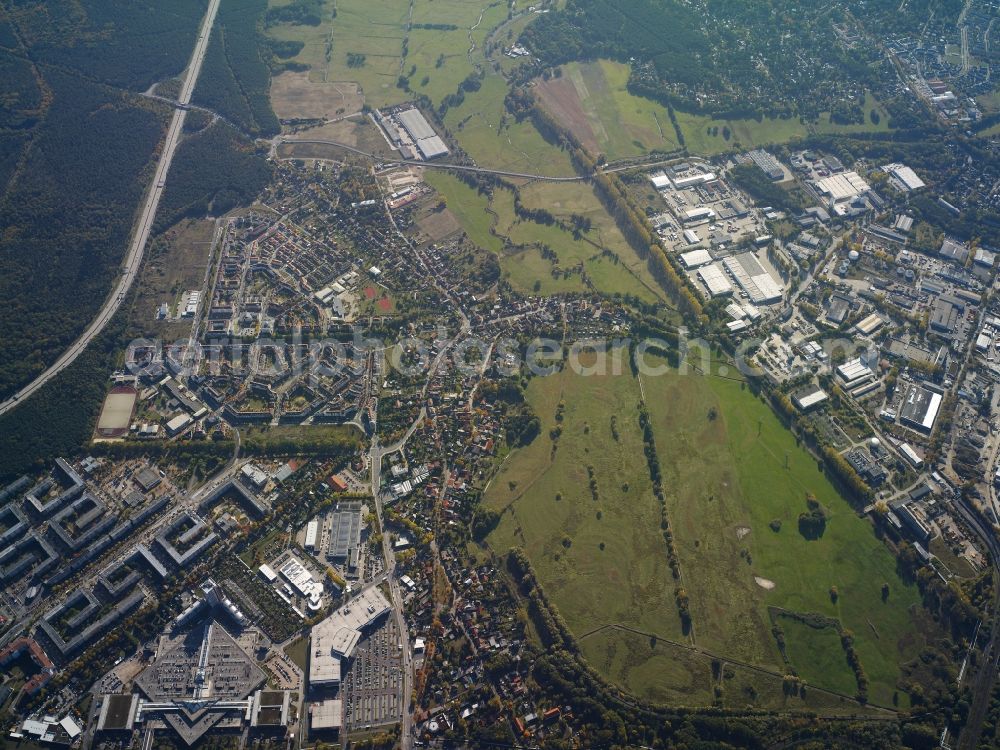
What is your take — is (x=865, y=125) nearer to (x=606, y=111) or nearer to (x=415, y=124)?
(x=606, y=111)

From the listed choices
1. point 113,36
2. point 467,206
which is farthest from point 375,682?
point 113,36

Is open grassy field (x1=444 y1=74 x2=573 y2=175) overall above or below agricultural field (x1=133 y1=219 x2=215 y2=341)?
above

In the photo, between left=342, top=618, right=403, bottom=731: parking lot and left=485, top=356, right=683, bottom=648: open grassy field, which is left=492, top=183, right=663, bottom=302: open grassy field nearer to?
left=485, top=356, right=683, bottom=648: open grassy field

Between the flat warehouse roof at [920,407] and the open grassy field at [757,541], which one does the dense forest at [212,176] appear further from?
the flat warehouse roof at [920,407]

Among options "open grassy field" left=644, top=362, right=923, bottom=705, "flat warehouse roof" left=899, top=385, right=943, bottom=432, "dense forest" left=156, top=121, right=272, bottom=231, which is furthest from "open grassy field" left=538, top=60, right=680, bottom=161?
"flat warehouse roof" left=899, top=385, right=943, bottom=432

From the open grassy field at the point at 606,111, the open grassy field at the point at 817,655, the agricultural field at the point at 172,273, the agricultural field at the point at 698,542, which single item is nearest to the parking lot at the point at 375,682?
the agricultural field at the point at 698,542

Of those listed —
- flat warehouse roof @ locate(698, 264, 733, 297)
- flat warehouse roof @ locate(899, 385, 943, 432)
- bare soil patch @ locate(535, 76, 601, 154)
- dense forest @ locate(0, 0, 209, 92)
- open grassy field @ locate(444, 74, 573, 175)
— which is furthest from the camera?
dense forest @ locate(0, 0, 209, 92)
